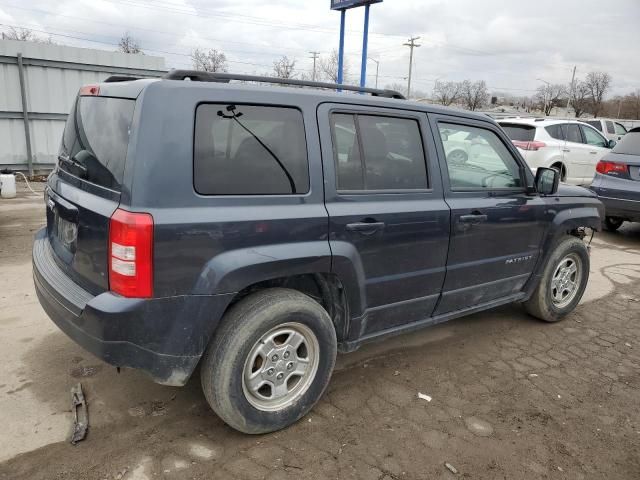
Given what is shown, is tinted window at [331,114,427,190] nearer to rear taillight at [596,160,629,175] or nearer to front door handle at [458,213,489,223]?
front door handle at [458,213,489,223]

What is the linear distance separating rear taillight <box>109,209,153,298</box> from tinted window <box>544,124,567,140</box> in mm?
10450

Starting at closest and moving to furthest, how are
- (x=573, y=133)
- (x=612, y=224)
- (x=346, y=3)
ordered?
(x=612, y=224), (x=573, y=133), (x=346, y=3)

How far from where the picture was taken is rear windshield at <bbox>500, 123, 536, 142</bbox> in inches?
417

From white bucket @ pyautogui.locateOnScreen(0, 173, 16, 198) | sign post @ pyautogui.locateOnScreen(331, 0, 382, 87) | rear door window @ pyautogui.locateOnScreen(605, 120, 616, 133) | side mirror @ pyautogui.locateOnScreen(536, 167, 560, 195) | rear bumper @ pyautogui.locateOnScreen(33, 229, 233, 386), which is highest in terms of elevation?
sign post @ pyautogui.locateOnScreen(331, 0, 382, 87)

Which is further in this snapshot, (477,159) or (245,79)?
(477,159)

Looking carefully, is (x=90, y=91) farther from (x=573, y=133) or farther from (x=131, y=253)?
(x=573, y=133)

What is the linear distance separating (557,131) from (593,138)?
1.58 m

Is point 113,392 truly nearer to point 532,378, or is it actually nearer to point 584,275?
point 532,378

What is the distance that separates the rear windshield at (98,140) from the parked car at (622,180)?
7.47 m

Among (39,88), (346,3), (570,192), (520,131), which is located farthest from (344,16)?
(570,192)

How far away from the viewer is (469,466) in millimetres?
2613

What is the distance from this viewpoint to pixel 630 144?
7.81 meters

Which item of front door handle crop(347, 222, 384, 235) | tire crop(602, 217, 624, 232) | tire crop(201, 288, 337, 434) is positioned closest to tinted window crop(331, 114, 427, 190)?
front door handle crop(347, 222, 384, 235)

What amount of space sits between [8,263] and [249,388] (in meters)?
4.12
